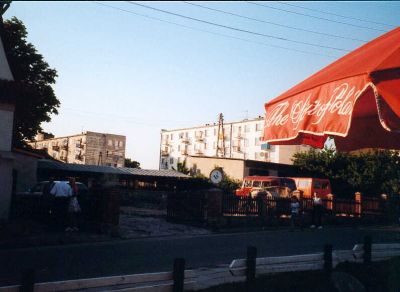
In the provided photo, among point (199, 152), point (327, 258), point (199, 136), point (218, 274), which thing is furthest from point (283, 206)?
point (199, 152)

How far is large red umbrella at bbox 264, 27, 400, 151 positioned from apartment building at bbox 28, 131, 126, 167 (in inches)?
4052

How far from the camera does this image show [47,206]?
17.4 metres

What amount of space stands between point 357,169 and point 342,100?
36.3 metres

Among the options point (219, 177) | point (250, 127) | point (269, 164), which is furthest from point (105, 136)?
point (219, 177)

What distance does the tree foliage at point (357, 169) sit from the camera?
3606cm

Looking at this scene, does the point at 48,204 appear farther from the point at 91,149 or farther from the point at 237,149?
the point at 91,149

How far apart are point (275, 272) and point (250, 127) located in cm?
8357

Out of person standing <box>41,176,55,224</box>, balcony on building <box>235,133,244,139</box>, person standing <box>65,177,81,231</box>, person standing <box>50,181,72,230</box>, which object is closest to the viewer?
person standing <box>65,177,81,231</box>

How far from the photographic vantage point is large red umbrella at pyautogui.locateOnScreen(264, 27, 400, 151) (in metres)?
4.15

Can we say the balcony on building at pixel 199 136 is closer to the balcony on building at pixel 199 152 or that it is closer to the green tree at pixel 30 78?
the balcony on building at pixel 199 152

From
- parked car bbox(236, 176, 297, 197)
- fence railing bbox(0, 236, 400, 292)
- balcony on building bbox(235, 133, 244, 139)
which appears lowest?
fence railing bbox(0, 236, 400, 292)

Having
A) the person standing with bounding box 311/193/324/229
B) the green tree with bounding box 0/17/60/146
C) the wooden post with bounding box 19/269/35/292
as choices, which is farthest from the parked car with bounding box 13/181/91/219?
the green tree with bounding box 0/17/60/146

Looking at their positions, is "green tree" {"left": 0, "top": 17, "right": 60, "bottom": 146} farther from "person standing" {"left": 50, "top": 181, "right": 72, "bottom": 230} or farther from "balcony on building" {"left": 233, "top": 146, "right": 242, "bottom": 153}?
"balcony on building" {"left": 233, "top": 146, "right": 242, "bottom": 153}

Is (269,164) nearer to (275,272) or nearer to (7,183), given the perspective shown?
(7,183)
